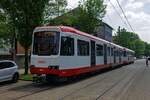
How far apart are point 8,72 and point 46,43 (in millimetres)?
3235

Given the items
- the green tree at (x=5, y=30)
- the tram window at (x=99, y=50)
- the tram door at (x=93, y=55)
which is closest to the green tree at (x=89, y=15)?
the green tree at (x=5, y=30)

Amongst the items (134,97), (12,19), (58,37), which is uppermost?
(12,19)

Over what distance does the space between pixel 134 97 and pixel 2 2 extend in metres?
15.7

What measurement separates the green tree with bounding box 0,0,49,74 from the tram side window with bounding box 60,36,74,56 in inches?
270

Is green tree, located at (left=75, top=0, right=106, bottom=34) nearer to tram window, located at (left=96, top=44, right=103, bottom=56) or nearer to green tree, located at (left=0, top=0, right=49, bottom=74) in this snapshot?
tram window, located at (left=96, top=44, right=103, bottom=56)

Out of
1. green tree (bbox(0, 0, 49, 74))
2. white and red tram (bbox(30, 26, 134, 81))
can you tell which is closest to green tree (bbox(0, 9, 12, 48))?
green tree (bbox(0, 0, 49, 74))

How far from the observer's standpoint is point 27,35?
28438 mm

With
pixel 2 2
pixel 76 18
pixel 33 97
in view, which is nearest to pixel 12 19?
pixel 2 2

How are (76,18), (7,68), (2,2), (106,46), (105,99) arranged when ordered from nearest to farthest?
1. (105,99)
2. (7,68)
3. (2,2)
4. (106,46)
5. (76,18)

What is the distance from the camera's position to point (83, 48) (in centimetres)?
2527

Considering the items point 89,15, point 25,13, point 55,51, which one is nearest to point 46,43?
point 55,51

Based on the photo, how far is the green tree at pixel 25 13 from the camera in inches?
1099

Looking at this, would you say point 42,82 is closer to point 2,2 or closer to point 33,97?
point 33,97

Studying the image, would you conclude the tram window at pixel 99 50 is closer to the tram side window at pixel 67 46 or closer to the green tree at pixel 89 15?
the tram side window at pixel 67 46
